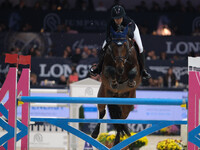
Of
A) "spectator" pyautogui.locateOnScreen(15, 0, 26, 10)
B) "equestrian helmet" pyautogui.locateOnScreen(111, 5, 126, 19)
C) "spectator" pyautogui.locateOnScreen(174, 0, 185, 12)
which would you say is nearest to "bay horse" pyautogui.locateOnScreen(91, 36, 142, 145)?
"equestrian helmet" pyautogui.locateOnScreen(111, 5, 126, 19)

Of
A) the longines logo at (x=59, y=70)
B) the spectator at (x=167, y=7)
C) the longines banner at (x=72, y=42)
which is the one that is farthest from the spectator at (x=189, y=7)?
the longines logo at (x=59, y=70)

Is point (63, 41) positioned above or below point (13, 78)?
above

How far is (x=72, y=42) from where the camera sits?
1399 cm

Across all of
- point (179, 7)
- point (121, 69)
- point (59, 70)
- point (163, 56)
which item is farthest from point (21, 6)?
point (121, 69)

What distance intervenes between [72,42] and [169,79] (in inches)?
138

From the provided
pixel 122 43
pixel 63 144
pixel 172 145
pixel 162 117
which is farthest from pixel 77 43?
pixel 122 43

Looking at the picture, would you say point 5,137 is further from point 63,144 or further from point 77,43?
point 77,43

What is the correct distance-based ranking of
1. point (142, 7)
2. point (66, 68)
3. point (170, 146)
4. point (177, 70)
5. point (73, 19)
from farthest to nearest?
point (142, 7), point (73, 19), point (177, 70), point (66, 68), point (170, 146)

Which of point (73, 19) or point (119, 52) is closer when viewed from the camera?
point (119, 52)

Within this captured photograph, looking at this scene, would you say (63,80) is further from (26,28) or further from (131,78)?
(131,78)

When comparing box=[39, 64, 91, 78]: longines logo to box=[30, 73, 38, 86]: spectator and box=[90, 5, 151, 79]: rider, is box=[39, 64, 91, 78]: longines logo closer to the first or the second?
box=[30, 73, 38, 86]: spectator

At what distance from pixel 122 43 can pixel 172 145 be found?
2.36 metres

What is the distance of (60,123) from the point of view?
4637 millimetres

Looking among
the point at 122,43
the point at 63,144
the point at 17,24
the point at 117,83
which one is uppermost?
the point at 17,24
